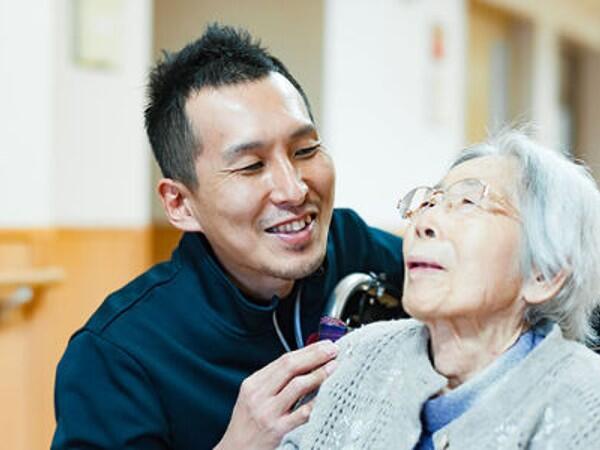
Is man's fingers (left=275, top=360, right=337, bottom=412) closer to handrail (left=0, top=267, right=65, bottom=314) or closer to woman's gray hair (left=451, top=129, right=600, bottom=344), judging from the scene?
woman's gray hair (left=451, top=129, right=600, bottom=344)

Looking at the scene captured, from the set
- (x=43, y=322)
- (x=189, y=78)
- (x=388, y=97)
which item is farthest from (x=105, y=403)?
(x=388, y=97)

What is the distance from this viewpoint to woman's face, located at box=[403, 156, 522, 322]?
4.21ft

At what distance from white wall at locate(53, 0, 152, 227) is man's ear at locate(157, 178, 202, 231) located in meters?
1.39

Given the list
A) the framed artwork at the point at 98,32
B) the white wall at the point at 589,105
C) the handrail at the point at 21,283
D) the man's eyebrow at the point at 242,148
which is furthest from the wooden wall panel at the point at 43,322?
the white wall at the point at 589,105

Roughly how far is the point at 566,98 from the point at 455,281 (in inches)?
278

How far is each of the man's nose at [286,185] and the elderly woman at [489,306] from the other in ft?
0.93

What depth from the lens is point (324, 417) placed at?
4.51 feet

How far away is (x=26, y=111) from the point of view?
2.99m

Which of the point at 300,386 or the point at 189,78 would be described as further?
the point at 189,78

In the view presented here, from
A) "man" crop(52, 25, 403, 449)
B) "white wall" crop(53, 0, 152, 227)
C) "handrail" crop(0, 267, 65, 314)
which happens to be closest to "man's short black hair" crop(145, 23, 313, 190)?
"man" crop(52, 25, 403, 449)

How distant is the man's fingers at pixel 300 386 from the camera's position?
56.4 inches

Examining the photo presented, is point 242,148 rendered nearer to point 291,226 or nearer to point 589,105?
point 291,226

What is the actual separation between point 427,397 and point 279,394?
247mm

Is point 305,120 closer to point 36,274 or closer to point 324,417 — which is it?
point 324,417
